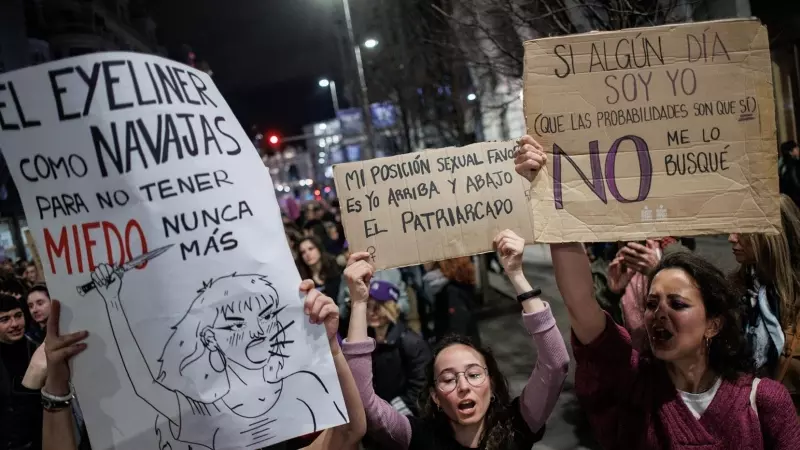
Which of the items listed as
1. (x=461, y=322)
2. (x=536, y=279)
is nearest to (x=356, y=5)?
(x=536, y=279)

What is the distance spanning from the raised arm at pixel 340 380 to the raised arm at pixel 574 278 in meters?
0.83

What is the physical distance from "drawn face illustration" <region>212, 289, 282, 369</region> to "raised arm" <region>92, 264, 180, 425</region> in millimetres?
224

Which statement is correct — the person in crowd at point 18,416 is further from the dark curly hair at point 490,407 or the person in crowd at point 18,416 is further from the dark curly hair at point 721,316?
the dark curly hair at point 721,316

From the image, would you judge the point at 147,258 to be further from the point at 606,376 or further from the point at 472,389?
the point at 606,376

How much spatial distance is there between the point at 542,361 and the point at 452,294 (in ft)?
13.4

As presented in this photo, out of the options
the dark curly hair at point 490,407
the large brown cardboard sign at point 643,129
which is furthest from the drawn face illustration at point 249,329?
the large brown cardboard sign at point 643,129

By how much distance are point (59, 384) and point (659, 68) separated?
7.82 ft

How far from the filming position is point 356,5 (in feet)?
120

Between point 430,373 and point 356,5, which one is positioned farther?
point 356,5

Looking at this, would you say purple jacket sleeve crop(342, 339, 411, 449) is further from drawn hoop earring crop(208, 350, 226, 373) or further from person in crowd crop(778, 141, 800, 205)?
person in crowd crop(778, 141, 800, 205)

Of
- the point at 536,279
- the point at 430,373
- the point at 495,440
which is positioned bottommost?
the point at 536,279

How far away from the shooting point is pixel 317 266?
5676 mm

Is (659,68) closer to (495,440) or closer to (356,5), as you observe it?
(495,440)

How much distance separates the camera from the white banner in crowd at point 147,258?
5.81 ft
